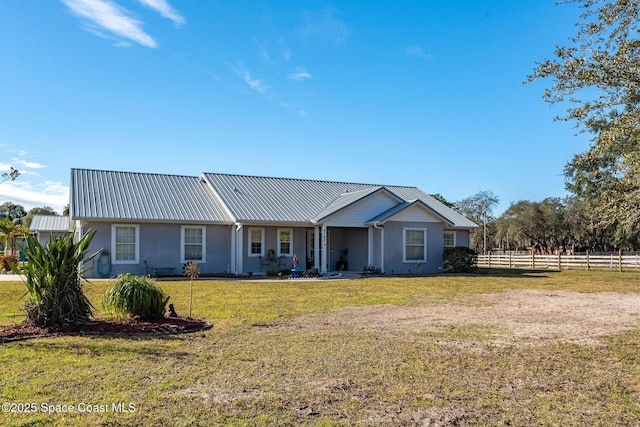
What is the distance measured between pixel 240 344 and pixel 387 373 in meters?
2.54

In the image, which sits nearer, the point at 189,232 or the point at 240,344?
the point at 240,344

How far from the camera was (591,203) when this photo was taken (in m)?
30.7

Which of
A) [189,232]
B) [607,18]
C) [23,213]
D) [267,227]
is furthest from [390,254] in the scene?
[23,213]

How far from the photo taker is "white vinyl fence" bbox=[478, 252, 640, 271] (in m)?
31.1

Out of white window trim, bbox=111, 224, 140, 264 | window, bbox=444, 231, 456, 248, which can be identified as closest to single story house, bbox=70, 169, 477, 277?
white window trim, bbox=111, 224, 140, 264

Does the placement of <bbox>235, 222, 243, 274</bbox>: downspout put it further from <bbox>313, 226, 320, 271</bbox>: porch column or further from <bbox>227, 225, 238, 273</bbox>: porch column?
<bbox>313, 226, 320, 271</bbox>: porch column

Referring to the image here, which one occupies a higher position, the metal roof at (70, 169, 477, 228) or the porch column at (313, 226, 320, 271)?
the metal roof at (70, 169, 477, 228)

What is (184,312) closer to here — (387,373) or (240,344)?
(240,344)

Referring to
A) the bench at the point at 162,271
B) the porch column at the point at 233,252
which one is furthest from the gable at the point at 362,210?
the bench at the point at 162,271

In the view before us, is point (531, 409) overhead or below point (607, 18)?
below

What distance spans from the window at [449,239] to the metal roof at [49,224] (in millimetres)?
26041

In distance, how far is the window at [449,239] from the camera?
29.3m

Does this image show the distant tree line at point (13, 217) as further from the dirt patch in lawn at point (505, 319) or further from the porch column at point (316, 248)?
the dirt patch in lawn at point (505, 319)

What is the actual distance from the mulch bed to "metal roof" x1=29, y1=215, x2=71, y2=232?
3132 cm
